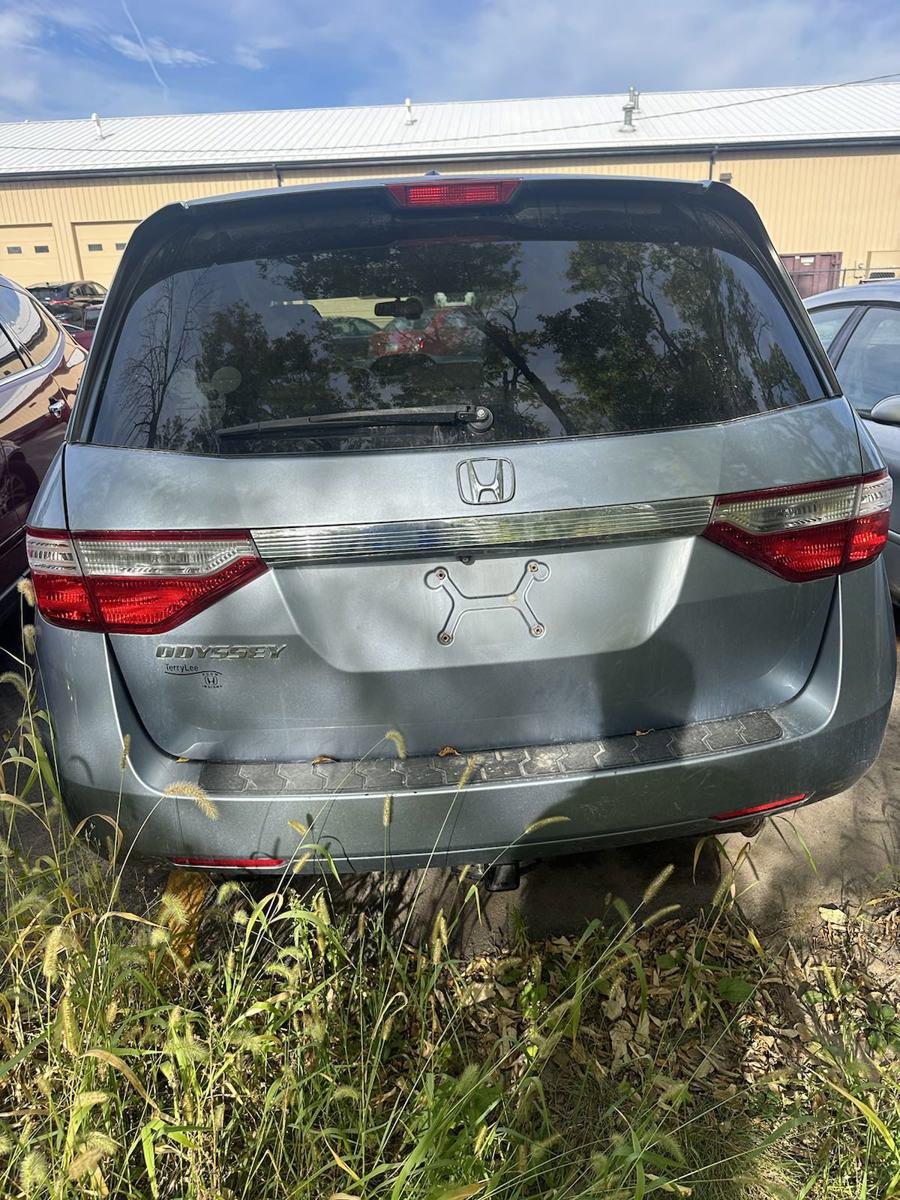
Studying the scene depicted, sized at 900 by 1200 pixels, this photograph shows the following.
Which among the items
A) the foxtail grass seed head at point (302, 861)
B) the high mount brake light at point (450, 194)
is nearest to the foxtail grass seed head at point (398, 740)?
the foxtail grass seed head at point (302, 861)

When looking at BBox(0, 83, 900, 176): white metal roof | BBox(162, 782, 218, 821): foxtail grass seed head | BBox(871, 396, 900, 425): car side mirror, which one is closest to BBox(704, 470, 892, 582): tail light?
BBox(162, 782, 218, 821): foxtail grass seed head

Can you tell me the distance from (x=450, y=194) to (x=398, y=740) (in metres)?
1.29

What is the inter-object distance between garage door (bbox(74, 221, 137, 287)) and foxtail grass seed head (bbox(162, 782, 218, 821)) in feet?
118

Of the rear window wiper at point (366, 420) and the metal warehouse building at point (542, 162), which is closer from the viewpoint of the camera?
the rear window wiper at point (366, 420)

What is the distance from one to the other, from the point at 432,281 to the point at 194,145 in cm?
3933

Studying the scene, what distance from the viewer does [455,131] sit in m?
35.4

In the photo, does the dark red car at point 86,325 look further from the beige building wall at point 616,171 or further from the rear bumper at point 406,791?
the beige building wall at point 616,171

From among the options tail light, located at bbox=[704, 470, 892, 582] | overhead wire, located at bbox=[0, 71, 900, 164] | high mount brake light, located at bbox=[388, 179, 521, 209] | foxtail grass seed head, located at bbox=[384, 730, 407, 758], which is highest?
overhead wire, located at bbox=[0, 71, 900, 164]

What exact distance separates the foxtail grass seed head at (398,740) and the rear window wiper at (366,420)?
0.64 metres

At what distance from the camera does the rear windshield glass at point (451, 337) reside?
1.72 m

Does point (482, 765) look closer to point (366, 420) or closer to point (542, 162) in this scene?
point (366, 420)

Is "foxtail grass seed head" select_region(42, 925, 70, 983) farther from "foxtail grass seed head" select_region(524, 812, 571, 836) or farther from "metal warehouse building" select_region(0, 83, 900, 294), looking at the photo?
"metal warehouse building" select_region(0, 83, 900, 294)

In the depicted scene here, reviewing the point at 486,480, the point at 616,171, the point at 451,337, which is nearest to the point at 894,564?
the point at 451,337

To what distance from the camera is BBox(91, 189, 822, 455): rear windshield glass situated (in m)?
1.72
